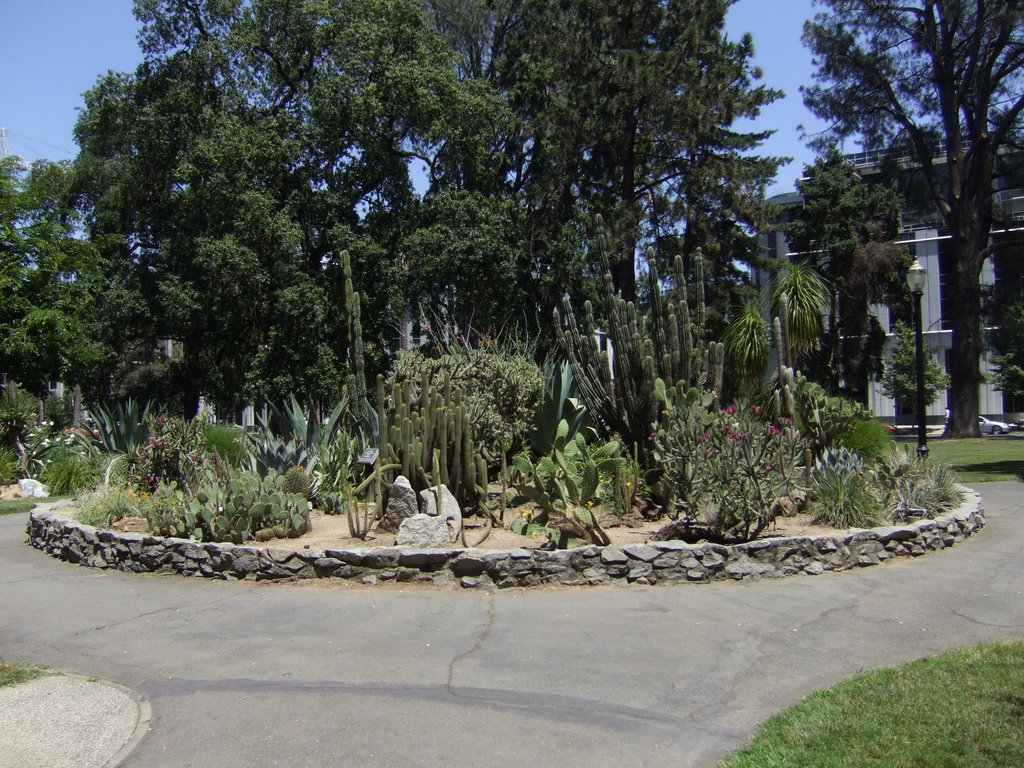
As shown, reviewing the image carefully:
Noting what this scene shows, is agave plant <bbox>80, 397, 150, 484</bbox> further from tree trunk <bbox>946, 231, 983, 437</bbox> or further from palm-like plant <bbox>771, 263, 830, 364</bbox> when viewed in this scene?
tree trunk <bbox>946, 231, 983, 437</bbox>

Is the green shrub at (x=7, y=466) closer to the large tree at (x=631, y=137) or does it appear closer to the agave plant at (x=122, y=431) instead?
the agave plant at (x=122, y=431)

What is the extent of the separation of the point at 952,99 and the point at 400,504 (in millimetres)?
29774

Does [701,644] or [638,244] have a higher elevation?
[638,244]

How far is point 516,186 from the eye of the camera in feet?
89.7

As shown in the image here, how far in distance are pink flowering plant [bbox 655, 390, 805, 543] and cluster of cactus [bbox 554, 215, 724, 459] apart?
1.71m

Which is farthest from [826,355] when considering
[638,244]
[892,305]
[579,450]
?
[579,450]

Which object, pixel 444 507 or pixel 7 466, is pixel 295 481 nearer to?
pixel 444 507

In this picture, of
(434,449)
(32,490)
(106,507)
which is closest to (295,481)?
(434,449)

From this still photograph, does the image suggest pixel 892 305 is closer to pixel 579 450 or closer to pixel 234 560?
pixel 579 450

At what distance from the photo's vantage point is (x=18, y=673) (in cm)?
584

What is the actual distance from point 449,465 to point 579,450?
166 cm

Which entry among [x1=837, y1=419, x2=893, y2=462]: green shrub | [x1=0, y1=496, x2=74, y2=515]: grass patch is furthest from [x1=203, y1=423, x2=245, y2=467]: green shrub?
[x1=837, y1=419, x2=893, y2=462]: green shrub

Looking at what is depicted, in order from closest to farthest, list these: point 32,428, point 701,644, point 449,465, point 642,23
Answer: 1. point 701,644
2. point 449,465
3. point 32,428
4. point 642,23

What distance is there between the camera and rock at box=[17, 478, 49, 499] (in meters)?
16.7
